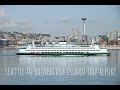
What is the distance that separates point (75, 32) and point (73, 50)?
79 centimetres

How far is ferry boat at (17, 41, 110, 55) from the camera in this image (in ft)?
14.9

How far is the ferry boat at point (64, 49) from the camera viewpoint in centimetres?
455

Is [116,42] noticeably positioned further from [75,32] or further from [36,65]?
[36,65]

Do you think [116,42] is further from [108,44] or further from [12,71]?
[12,71]

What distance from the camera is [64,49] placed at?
4.76 meters

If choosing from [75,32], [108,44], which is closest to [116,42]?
[108,44]

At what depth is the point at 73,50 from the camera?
15.8ft

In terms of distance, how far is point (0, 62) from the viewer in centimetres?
410
